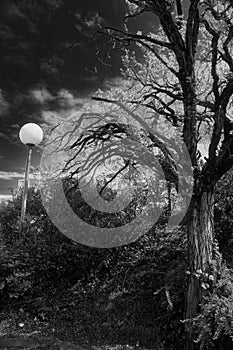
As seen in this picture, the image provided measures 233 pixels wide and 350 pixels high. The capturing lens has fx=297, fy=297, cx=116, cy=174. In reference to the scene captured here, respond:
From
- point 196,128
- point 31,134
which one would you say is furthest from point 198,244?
point 31,134

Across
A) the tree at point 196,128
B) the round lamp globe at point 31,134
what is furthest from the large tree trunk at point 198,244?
the round lamp globe at point 31,134

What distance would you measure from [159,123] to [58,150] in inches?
77.6

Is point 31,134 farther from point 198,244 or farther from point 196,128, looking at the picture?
point 198,244

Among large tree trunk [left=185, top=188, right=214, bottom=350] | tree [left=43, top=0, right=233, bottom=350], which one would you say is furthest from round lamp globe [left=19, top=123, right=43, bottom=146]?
large tree trunk [left=185, top=188, right=214, bottom=350]

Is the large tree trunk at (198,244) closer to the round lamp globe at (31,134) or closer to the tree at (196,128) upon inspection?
the tree at (196,128)

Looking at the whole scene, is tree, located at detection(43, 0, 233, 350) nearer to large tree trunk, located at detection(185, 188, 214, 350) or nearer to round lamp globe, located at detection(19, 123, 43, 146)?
large tree trunk, located at detection(185, 188, 214, 350)

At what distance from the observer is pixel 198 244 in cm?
389

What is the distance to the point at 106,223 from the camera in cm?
551

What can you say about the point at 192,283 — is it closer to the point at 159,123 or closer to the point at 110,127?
the point at 110,127

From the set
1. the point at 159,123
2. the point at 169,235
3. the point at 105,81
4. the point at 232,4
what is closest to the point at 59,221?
the point at 169,235

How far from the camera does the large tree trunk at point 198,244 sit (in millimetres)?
3783

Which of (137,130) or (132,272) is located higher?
(137,130)

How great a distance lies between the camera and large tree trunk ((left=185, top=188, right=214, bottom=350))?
378 centimetres

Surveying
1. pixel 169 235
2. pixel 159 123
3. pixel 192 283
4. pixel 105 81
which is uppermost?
pixel 105 81
